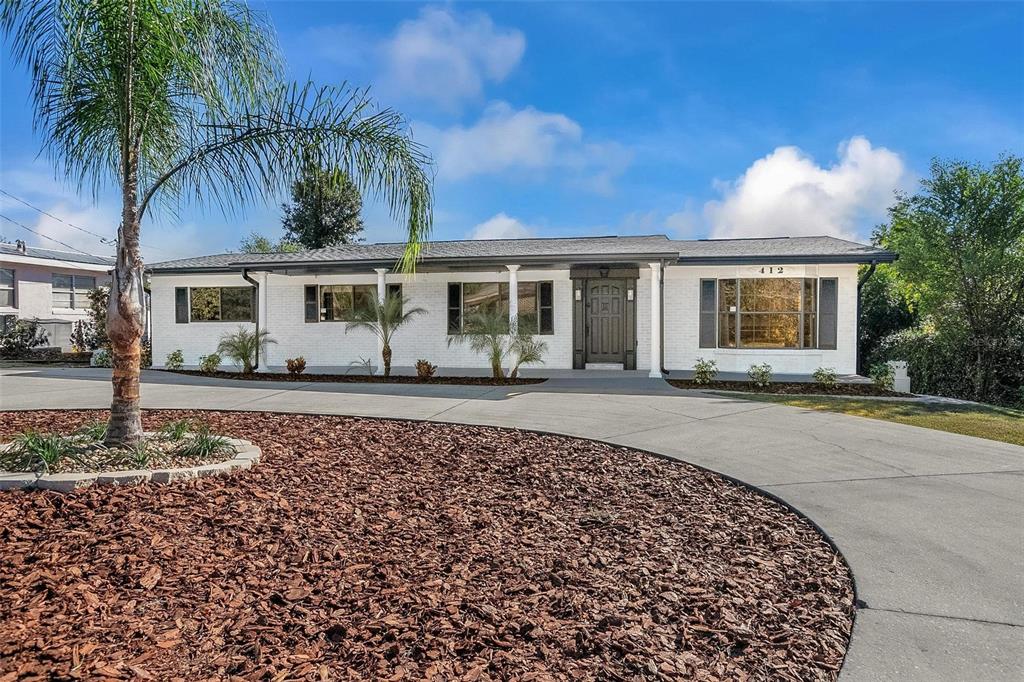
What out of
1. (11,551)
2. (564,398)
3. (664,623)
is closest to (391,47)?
(564,398)

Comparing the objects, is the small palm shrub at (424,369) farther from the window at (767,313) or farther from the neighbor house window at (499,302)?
the window at (767,313)

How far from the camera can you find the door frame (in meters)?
13.7

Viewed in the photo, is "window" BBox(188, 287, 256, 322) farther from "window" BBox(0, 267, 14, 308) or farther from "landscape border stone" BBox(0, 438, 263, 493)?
"landscape border stone" BBox(0, 438, 263, 493)

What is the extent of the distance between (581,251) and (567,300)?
1252mm

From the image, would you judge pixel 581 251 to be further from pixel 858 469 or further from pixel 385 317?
pixel 858 469

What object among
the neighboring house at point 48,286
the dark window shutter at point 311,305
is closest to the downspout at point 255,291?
the dark window shutter at point 311,305

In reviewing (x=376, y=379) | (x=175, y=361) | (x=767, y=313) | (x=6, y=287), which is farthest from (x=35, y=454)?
(x=6, y=287)

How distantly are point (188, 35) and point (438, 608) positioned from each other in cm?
545

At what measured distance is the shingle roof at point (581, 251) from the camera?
12086 millimetres

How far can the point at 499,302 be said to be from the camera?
14.4 meters

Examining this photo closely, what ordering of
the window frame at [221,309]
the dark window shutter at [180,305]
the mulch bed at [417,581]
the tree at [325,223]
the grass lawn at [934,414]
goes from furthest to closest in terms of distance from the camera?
the tree at [325,223], the dark window shutter at [180,305], the window frame at [221,309], the grass lawn at [934,414], the mulch bed at [417,581]

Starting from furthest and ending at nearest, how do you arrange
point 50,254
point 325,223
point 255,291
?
point 325,223 < point 50,254 < point 255,291

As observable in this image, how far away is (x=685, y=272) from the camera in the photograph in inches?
528

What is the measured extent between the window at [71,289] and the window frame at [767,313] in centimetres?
2429
